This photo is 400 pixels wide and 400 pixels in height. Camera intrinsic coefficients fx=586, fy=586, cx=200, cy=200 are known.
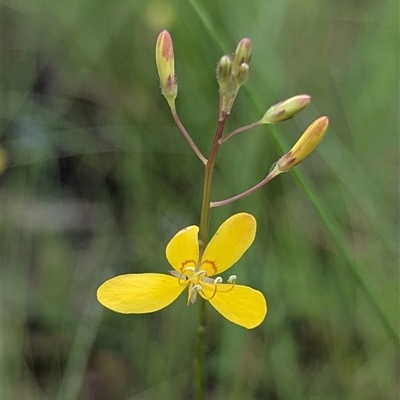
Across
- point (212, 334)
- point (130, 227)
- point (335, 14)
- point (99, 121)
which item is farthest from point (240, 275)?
point (335, 14)

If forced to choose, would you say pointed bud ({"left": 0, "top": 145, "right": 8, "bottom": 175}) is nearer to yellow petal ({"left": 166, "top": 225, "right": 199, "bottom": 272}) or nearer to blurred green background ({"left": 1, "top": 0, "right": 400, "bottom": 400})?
blurred green background ({"left": 1, "top": 0, "right": 400, "bottom": 400})

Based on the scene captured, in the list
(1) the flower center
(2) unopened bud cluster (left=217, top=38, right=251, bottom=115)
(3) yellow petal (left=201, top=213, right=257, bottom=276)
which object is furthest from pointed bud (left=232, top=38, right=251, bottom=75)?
(1) the flower center

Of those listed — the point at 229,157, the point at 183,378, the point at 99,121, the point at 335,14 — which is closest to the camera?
the point at 183,378

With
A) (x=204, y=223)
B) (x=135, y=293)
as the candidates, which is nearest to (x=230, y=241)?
(x=204, y=223)

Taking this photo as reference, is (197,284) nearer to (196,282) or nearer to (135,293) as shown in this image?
(196,282)

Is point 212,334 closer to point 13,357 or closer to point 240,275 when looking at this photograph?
point 240,275

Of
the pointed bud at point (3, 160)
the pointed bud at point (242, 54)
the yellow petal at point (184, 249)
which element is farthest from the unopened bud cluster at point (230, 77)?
the pointed bud at point (3, 160)
